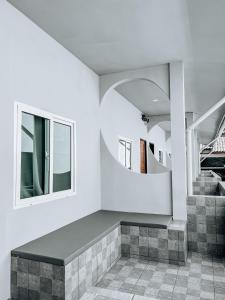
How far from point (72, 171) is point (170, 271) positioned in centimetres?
162

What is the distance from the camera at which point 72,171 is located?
10.3 feet

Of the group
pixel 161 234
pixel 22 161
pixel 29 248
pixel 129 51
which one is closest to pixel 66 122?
pixel 22 161

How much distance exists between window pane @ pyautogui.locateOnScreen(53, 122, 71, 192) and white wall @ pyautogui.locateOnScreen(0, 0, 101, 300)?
17 cm

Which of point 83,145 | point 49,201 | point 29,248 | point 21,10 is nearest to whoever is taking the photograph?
point 29,248

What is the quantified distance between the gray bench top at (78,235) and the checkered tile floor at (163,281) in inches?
15.9

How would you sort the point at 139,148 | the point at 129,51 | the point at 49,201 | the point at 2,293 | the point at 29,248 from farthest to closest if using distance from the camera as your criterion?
the point at 139,148
the point at 129,51
the point at 49,201
the point at 29,248
the point at 2,293

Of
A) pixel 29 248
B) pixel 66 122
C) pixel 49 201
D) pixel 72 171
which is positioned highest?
pixel 66 122

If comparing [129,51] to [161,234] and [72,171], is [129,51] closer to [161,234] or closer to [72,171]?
[72,171]

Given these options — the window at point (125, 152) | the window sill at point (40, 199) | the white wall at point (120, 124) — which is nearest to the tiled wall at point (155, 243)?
the window sill at point (40, 199)

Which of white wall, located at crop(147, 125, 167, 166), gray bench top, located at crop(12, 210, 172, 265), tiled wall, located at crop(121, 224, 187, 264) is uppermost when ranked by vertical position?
white wall, located at crop(147, 125, 167, 166)

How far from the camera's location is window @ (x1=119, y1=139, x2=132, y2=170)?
5.28 m

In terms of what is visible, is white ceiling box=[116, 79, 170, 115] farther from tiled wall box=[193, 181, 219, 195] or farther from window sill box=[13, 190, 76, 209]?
window sill box=[13, 190, 76, 209]

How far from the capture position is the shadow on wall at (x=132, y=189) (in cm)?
350

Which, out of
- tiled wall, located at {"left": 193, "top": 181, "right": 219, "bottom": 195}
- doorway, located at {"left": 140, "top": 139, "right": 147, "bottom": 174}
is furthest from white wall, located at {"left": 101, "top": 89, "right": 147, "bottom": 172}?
tiled wall, located at {"left": 193, "top": 181, "right": 219, "bottom": 195}
